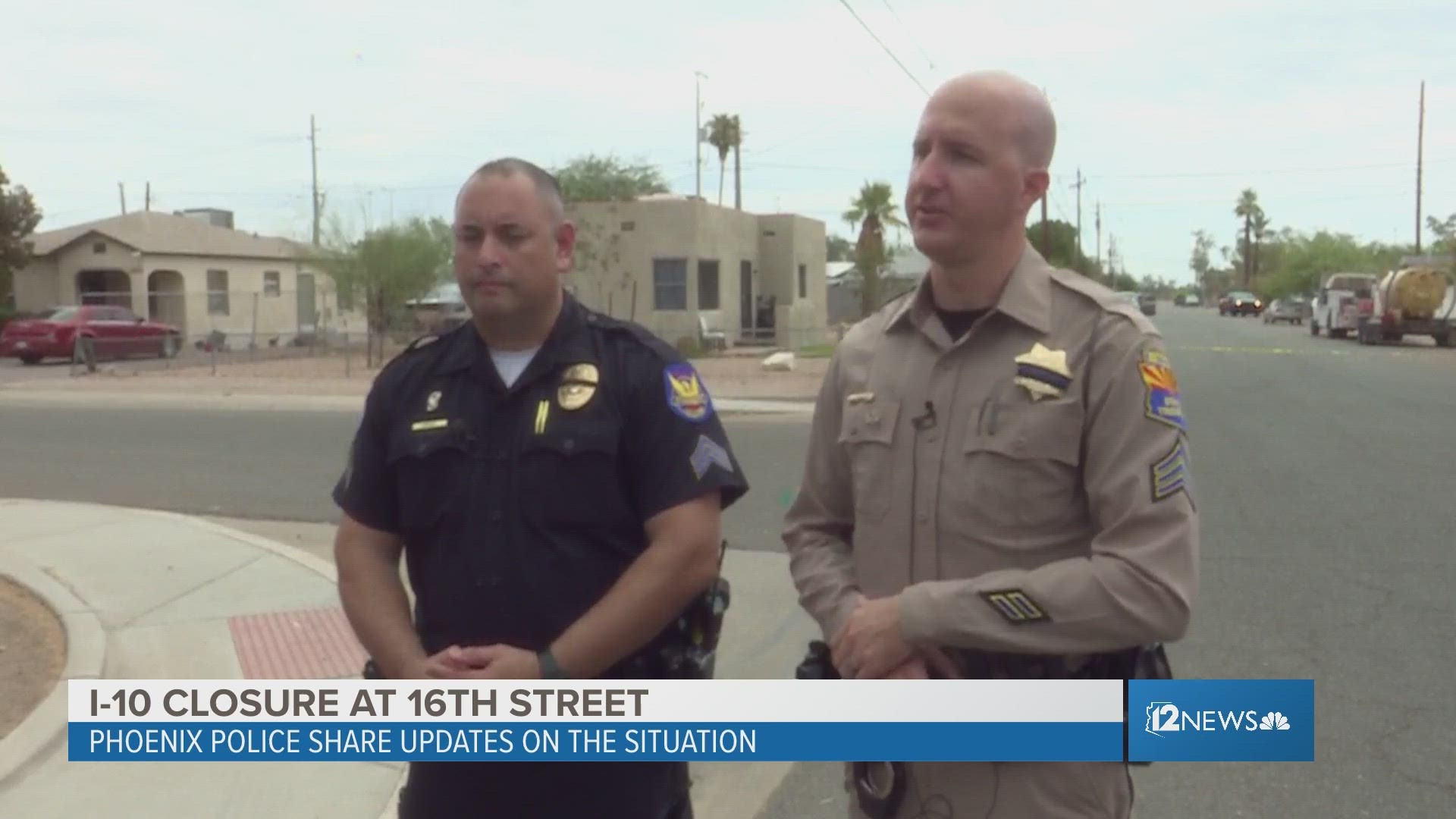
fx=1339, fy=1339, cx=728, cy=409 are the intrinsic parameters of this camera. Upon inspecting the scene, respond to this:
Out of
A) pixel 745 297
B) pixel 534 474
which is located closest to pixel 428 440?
pixel 534 474

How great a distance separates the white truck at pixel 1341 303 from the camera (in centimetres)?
4169

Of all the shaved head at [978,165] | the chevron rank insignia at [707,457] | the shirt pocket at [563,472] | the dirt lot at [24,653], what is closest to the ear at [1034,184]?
the shaved head at [978,165]

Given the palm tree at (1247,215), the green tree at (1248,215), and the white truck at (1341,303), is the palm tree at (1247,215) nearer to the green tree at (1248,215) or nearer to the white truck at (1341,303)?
the green tree at (1248,215)

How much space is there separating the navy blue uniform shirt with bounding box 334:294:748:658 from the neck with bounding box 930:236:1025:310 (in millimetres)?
644

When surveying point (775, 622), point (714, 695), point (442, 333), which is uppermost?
point (442, 333)

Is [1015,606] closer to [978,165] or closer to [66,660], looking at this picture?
[978,165]

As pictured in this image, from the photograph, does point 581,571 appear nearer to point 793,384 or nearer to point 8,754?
point 8,754

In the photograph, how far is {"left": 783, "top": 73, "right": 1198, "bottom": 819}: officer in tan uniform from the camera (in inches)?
85.4

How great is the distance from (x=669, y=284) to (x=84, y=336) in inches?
533

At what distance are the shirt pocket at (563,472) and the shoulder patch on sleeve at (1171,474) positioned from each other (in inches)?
42.6

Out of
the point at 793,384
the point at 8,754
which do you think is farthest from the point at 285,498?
the point at 793,384

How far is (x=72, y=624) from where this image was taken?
256 inches

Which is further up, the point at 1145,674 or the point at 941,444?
the point at 941,444

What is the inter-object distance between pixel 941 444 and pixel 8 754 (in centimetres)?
397
